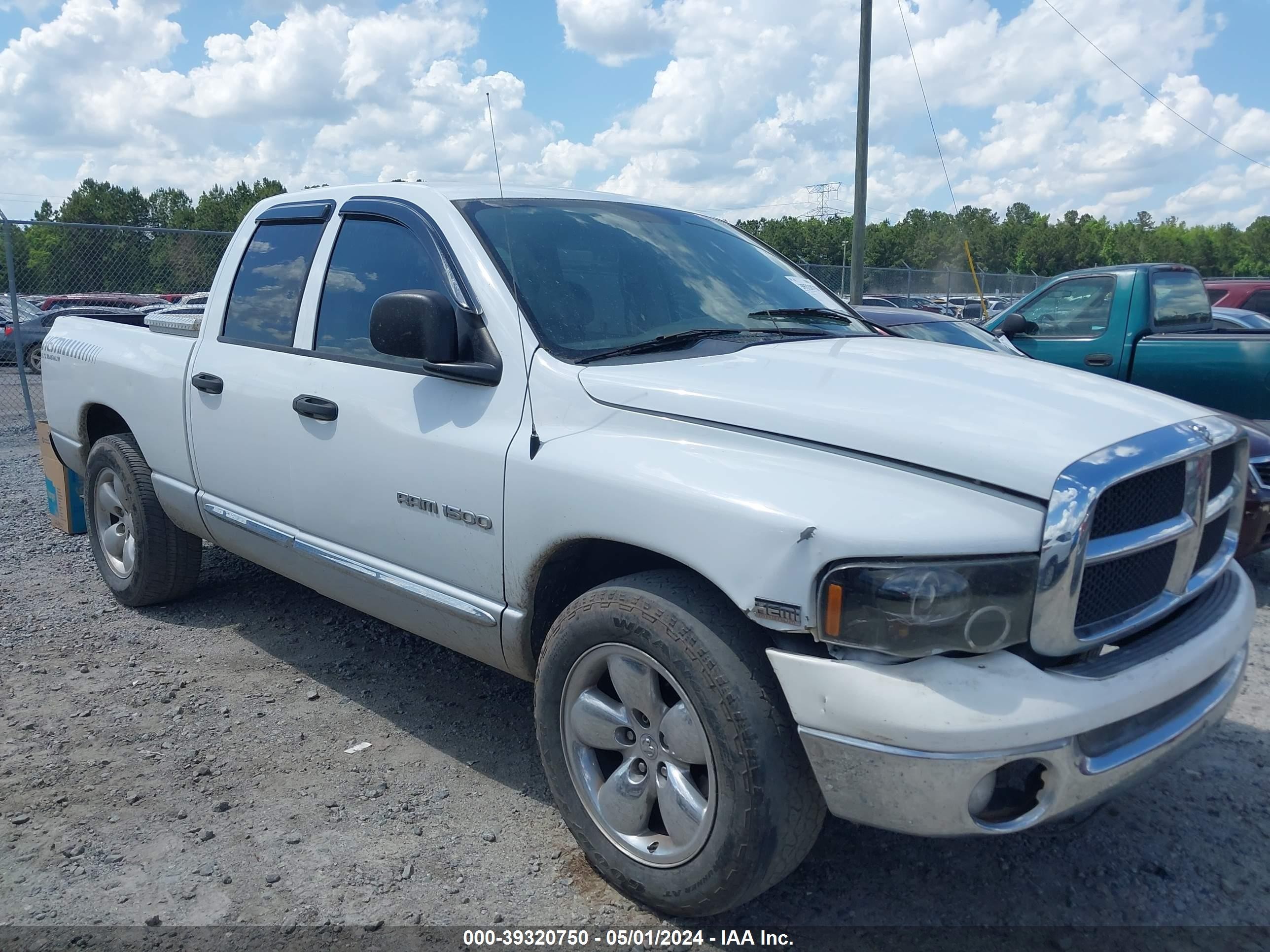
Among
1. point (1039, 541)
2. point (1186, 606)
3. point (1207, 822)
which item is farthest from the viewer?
point (1207, 822)

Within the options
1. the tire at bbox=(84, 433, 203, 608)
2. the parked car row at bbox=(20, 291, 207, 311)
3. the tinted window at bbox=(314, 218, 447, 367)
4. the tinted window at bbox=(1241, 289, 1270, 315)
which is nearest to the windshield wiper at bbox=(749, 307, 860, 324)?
the tinted window at bbox=(314, 218, 447, 367)

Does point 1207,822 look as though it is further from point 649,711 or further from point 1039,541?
point 649,711

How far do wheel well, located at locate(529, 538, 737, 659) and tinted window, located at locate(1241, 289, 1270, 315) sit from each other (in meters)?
13.3

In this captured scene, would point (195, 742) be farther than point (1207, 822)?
Yes

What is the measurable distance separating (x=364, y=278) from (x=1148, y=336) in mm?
6004

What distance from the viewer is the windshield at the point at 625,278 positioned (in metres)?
3.14

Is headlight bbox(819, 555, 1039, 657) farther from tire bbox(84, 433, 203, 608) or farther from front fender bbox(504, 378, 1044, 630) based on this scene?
tire bbox(84, 433, 203, 608)

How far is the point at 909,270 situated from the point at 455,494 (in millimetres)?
22240

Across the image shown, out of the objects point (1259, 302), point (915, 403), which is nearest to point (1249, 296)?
point (1259, 302)

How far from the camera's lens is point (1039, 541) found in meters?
2.13

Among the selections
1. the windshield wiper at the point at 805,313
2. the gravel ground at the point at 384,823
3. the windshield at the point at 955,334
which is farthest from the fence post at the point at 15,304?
the windshield wiper at the point at 805,313

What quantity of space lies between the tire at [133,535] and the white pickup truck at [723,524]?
3.45 ft

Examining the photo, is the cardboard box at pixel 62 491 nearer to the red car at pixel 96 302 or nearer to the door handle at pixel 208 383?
the door handle at pixel 208 383

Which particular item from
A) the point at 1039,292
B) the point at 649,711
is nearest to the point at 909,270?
the point at 1039,292
